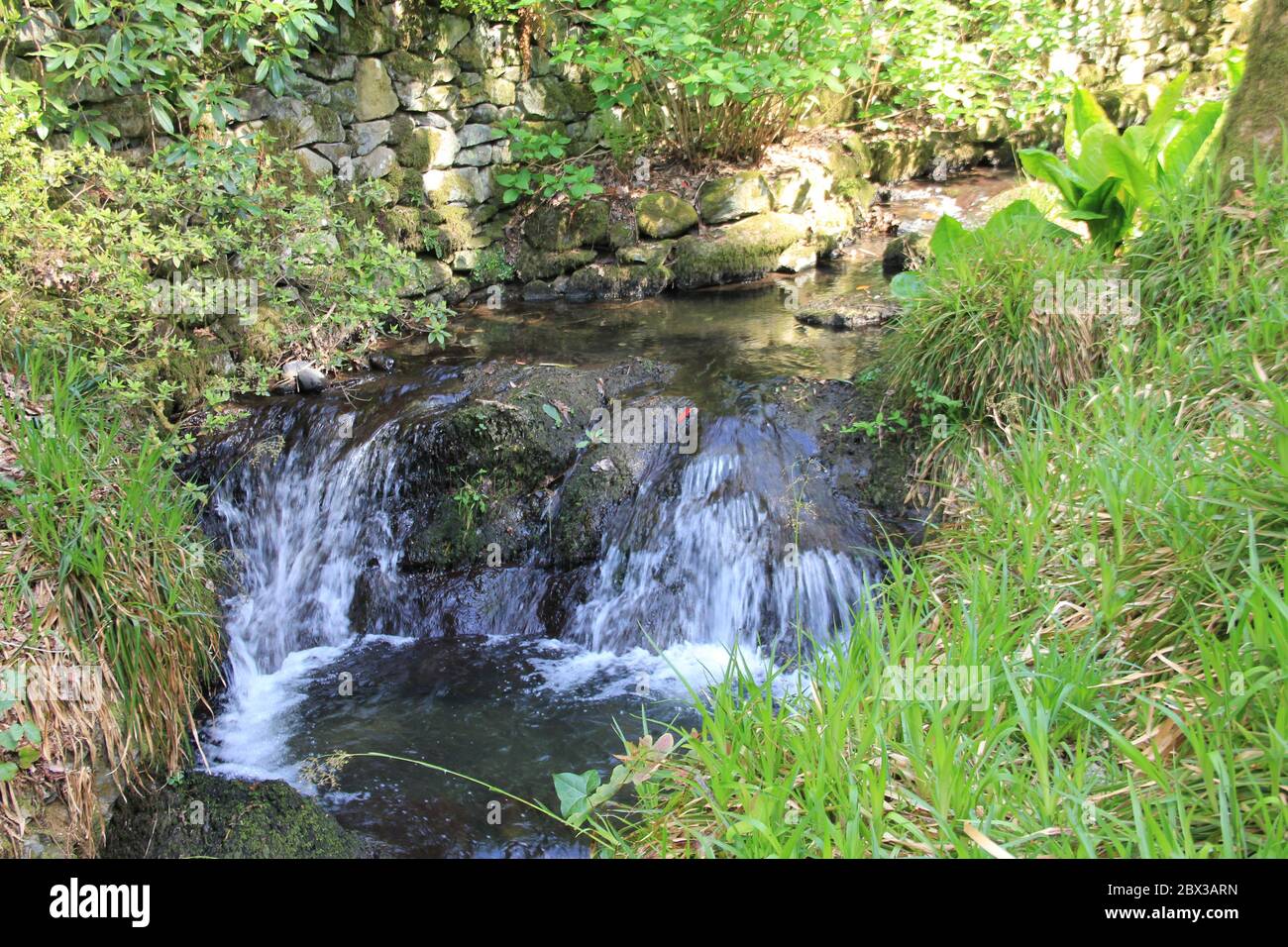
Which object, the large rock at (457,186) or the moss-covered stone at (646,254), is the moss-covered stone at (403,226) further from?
the moss-covered stone at (646,254)

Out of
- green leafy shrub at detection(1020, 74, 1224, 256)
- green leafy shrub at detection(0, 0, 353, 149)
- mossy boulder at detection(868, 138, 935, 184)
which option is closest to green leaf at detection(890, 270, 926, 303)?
green leafy shrub at detection(1020, 74, 1224, 256)

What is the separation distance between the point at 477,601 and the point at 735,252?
4.25 m

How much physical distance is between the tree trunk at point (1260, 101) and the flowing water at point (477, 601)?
77.5 inches

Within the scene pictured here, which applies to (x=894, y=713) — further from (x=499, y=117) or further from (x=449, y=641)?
(x=499, y=117)

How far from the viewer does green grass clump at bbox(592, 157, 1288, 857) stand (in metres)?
1.88

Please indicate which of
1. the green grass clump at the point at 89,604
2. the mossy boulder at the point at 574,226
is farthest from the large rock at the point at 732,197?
the green grass clump at the point at 89,604

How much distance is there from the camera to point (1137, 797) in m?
1.84

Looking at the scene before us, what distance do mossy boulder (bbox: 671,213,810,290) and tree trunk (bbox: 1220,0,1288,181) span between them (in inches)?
161

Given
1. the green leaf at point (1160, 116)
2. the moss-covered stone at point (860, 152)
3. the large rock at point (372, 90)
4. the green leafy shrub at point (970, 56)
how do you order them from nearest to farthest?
the green leaf at point (1160, 116) < the large rock at point (372, 90) < the green leafy shrub at point (970, 56) < the moss-covered stone at point (860, 152)

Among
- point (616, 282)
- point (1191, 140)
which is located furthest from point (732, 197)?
point (1191, 140)

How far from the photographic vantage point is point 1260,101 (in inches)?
145

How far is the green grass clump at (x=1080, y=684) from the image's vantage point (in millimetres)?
1881

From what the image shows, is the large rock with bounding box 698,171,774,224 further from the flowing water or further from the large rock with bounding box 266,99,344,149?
the large rock with bounding box 266,99,344,149

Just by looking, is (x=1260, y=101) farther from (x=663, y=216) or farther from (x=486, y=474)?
(x=663, y=216)
